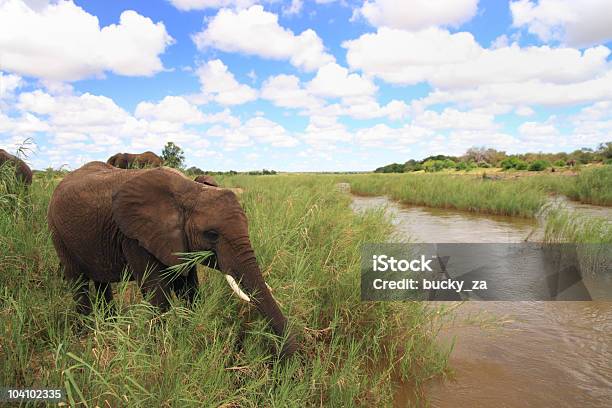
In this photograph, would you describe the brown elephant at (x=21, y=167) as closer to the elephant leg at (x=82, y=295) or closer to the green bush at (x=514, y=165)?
the elephant leg at (x=82, y=295)

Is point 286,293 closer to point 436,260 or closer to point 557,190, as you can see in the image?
point 436,260

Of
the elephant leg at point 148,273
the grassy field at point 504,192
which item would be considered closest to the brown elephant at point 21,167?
the elephant leg at point 148,273

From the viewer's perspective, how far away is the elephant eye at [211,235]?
9.08 feet

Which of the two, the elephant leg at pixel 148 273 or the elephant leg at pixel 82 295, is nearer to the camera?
the elephant leg at pixel 148 273

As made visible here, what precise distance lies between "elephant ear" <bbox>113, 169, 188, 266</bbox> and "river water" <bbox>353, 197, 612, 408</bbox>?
6.84ft

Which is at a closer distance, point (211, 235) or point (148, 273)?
point (211, 235)

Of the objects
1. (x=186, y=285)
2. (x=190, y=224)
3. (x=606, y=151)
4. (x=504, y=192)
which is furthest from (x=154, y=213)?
(x=606, y=151)

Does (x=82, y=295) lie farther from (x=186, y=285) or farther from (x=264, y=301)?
(x=264, y=301)

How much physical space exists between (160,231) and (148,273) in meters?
0.38

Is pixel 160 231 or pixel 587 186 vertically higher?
pixel 587 186

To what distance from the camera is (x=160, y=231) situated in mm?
2807

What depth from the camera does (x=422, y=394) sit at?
3221mm

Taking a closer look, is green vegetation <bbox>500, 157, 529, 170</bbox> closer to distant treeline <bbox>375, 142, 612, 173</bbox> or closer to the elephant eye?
distant treeline <bbox>375, 142, 612, 173</bbox>

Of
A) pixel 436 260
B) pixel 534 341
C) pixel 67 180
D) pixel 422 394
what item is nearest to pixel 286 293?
pixel 422 394
